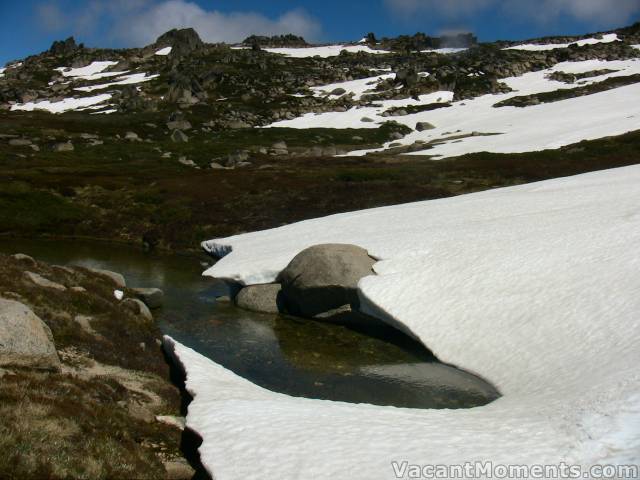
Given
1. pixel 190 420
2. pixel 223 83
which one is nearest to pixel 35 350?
pixel 190 420

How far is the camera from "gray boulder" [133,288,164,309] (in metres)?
30.8

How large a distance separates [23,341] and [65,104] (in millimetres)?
178037

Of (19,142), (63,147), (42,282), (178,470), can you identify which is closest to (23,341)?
(178,470)

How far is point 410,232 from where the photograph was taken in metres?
34.4

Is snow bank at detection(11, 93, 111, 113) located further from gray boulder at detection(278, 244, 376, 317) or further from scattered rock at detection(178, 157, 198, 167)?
gray boulder at detection(278, 244, 376, 317)

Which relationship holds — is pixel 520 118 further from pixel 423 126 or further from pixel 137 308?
pixel 137 308

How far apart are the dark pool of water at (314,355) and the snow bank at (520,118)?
6195 cm

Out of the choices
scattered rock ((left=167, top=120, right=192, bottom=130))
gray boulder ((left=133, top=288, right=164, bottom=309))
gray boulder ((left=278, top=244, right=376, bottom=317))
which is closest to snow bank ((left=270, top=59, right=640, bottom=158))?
scattered rock ((left=167, top=120, right=192, bottom=130))

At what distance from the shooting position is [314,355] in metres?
24.3

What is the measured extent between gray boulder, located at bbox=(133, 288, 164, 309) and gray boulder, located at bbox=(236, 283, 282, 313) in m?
4.52

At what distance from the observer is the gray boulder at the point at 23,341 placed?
619 inches

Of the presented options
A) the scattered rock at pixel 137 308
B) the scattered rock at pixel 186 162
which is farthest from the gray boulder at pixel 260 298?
the scattered rock at pixel 186 162

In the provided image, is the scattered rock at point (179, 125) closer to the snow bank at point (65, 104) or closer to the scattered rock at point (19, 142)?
the scattered rock at point (19, 142)

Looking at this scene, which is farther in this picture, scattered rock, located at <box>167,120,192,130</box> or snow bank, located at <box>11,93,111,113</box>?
snow bank, located at <box>11,93,111,113</box>
